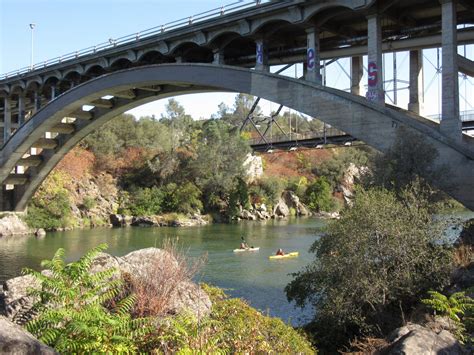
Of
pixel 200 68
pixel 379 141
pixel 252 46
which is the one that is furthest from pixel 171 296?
pixel 252 46

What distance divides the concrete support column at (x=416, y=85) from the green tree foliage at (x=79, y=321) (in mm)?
13886

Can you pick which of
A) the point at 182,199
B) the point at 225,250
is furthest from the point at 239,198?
the point at 225,250

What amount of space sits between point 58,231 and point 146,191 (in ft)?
37.0

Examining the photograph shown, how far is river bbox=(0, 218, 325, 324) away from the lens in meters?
16.5

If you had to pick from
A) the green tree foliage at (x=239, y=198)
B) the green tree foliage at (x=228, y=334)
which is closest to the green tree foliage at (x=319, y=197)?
the green tree foliage at (x=239, y=198)

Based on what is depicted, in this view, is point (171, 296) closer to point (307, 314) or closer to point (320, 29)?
point (307, 314)

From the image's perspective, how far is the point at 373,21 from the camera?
50.6 ft

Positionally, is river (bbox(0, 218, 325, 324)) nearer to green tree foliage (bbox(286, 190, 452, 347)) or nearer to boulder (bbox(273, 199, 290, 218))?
green tree foliage (bbox(286, 190, 452, 347))

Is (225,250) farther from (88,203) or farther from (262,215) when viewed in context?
(262,215)

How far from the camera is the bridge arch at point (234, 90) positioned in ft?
44.3

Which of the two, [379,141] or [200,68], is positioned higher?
[200,68]

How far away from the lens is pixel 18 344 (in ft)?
12.3

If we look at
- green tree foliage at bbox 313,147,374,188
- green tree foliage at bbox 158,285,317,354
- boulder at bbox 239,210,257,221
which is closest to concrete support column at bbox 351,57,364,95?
green tree foliage at bbox 158,285,317,354

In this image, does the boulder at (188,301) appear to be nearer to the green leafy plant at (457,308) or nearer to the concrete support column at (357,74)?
the green leafy plant at (457,308)
